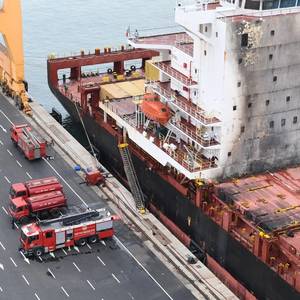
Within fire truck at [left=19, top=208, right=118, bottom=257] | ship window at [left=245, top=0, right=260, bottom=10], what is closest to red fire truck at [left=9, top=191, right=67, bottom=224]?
fire truck at [left=19, top=208, right=118, bottom=257]

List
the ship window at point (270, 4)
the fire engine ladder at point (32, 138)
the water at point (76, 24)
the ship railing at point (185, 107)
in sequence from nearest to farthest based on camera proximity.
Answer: the ship window at point (270, 4), the ship railing at point (185, 107), the fire engine ladder at point (32, 138), the water at point (76, 24)

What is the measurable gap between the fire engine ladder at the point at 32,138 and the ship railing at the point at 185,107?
11066mm

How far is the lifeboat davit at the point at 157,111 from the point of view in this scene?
5472cm

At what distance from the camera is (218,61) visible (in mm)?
49344

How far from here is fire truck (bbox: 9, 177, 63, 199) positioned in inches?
2077

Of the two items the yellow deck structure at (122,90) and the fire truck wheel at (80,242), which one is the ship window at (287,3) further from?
the fire truck wheel at (80,242)

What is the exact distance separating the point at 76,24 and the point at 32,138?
156 ft

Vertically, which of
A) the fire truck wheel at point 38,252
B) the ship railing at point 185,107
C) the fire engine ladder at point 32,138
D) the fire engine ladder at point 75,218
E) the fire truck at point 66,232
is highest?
the ship railing at point 185,107

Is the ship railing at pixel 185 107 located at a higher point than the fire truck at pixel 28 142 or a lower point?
higher

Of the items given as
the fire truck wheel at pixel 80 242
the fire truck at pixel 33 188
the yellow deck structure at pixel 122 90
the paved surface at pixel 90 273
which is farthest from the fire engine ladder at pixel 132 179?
the yellow deck structure at pixel 122 90

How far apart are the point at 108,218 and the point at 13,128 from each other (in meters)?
17.5

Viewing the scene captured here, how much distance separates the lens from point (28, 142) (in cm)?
6050

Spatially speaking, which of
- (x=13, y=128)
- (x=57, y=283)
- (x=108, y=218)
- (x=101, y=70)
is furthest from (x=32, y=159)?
(x=101, y=70)

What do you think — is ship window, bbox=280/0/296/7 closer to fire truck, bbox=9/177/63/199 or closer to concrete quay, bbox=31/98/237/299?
concrete quay, bbox=31/98/237/299
